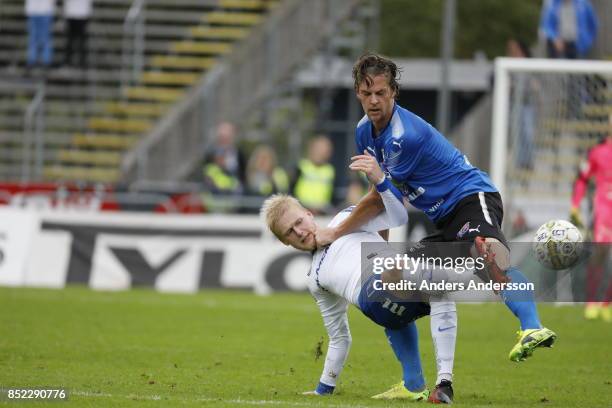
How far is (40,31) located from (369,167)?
1723 centimetres

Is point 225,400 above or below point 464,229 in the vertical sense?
below

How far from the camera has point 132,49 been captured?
25984 millimetres

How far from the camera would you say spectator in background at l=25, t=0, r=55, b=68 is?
24.0 meters

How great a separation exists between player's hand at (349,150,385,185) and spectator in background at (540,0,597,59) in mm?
11527

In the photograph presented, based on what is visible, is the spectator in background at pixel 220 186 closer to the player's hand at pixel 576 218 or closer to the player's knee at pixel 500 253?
the player's hand at pixel 576 218

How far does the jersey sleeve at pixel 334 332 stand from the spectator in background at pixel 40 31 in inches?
651

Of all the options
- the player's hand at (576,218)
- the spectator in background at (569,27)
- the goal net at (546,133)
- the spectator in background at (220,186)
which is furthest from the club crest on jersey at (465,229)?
the spectator in background at (220,186)

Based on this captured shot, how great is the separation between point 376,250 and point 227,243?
10240 mm

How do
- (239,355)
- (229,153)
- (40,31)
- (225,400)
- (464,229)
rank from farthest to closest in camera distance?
(40,31) < (229,153) < (239,355) < (464,229) < (225,400)

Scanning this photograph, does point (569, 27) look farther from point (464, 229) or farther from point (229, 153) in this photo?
point (464, 229)

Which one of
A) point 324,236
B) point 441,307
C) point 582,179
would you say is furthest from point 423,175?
point 582,179

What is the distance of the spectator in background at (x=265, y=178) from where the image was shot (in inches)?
806

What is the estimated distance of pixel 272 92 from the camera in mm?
24312

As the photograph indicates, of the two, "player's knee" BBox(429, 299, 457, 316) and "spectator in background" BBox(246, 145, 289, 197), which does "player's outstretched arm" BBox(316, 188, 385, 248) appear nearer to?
"player's knee" BBox(429, 299, 457, 316)
